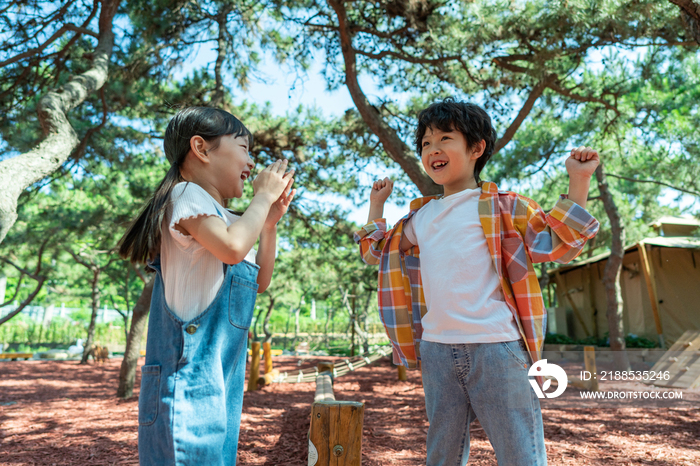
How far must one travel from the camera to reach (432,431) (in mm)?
1507

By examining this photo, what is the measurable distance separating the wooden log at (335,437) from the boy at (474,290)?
351mm

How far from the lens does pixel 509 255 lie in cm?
155

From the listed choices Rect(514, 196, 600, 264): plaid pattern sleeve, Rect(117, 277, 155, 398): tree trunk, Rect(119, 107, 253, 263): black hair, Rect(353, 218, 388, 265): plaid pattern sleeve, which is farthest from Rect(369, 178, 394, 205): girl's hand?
Rect(117, 277, 155, 398): tree trunk

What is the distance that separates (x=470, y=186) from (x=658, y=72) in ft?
17.1

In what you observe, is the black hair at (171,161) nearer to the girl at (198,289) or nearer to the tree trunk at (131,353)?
the girl at (198,289)

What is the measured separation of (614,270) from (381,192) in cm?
769

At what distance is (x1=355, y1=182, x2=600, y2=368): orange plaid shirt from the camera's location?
1.42 meters

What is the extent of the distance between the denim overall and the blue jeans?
676 millimetres

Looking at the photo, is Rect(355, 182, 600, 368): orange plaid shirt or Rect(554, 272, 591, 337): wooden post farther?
Rect(554, 272, 591, 337): wooden post

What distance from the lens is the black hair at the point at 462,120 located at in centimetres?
167

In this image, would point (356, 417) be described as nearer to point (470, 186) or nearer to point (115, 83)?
point (470, 186)

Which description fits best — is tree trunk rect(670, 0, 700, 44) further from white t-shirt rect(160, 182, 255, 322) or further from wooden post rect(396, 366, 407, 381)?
wooden post rect(396, 366, 407, 381)

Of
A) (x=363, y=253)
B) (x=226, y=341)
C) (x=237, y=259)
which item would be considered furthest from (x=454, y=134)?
(x=226, y=341)

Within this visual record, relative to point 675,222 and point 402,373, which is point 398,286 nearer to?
point 402,373
